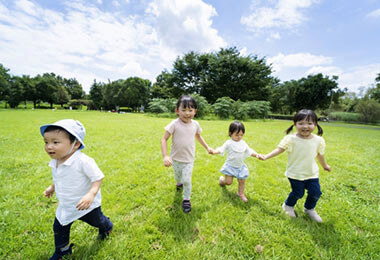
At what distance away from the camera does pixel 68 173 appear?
152 cm

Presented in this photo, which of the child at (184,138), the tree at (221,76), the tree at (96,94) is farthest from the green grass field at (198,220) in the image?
the tree at (96,94)

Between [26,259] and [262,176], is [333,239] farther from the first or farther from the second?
[26,259]

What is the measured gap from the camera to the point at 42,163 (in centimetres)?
416

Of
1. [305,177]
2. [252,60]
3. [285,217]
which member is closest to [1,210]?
[285,217]

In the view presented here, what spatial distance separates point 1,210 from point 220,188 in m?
3.75

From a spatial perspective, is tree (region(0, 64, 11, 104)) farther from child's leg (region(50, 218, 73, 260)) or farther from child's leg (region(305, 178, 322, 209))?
child's leg (region(305, 178, 322, 209))

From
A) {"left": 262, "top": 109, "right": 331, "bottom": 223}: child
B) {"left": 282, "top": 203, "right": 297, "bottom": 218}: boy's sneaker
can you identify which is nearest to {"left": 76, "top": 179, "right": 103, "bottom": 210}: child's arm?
{"left": 262, "top": 109, "right": 331, "bottom": 223}: child

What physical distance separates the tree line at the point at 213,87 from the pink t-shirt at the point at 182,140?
62.4 ft

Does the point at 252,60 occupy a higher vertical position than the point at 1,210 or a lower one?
higher

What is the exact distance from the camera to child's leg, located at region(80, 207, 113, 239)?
1719mm

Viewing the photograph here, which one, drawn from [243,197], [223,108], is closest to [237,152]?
[243,197]

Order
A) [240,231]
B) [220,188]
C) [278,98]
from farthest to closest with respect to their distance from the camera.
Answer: [278,98] → [220,188] → [240,231]

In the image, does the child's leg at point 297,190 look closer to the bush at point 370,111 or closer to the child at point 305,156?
the child at point 305,156

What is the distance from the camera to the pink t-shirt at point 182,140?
2424 millimetres
